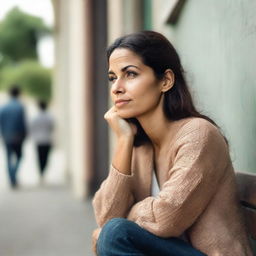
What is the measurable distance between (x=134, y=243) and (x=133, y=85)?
0.80m

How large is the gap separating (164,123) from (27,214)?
617cm

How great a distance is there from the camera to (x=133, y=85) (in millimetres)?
2939

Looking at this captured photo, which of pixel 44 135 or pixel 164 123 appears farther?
pixel 44 135

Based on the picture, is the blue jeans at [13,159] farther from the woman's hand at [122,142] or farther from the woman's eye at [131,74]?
the woman's eye at [131,74]

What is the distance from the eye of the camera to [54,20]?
19.7m

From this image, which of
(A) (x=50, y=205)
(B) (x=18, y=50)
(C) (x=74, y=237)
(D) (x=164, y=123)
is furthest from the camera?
(B) (x=18, y=50)

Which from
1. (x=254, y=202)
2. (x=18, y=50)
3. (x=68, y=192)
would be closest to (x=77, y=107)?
(x=68, y=192)

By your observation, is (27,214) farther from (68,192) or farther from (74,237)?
(68,192)

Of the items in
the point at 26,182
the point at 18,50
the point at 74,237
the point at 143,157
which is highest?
the point at 143,157

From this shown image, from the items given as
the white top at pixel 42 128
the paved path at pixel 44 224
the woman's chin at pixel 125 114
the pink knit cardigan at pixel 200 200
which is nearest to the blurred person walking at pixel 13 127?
the white top at pixel 42 128

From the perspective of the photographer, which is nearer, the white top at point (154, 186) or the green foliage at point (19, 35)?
the white top at point (154, 186)

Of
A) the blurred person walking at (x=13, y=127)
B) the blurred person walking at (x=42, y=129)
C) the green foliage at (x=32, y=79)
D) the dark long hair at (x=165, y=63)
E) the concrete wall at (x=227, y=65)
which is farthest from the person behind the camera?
the green foliage at (x=32, y=79)

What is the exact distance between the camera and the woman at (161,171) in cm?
258

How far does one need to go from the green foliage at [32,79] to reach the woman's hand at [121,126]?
55573 mm
